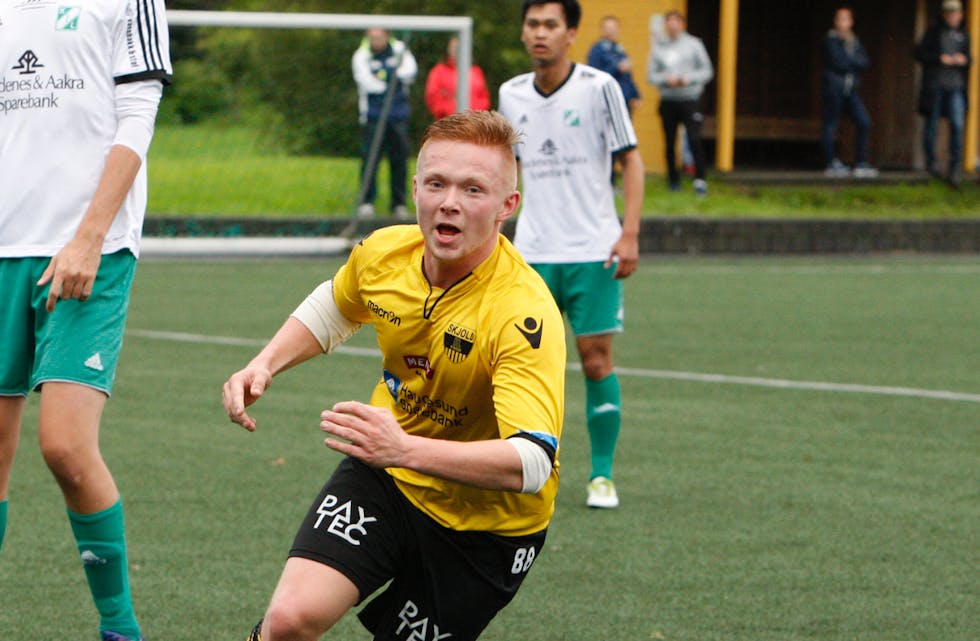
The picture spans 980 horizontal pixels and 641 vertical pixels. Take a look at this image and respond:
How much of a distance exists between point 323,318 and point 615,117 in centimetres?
322

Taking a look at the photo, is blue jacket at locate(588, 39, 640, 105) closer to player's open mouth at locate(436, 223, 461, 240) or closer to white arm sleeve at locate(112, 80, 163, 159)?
white arm sleeve at locate(112, 80, 163, 159)

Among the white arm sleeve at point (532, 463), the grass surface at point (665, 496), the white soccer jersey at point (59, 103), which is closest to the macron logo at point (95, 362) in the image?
the white soccer jersey at point (59, 103)

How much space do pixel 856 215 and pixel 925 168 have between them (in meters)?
4.29

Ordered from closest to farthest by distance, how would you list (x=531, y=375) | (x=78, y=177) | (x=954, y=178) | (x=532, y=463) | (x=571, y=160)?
1. (x=532, y=463)
2. (x=531, y=375)
3. (x=78, y=177)
4. (x=571, y=160)
5. (x=954, y=178)

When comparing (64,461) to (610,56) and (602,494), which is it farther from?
(610,56)

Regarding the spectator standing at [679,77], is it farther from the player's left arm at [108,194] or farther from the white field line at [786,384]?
the player's left arm at [108,194]

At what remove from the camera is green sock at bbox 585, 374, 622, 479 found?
6949mm

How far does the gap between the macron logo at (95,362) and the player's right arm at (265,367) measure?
53 centimetres

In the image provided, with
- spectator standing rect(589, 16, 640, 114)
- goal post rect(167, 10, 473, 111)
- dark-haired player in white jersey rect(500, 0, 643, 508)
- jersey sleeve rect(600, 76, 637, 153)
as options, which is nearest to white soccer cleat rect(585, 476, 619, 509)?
dark-haired player in white jersey rect(500, 0, 643, 508)

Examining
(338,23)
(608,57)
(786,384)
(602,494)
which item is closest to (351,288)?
(602,494)

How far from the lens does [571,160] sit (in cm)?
727

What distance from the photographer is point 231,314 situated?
1282 centimetres

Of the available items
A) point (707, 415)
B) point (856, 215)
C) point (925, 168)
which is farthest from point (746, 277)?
point (925, 168)

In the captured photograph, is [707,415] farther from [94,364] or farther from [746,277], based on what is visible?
[746,277]
